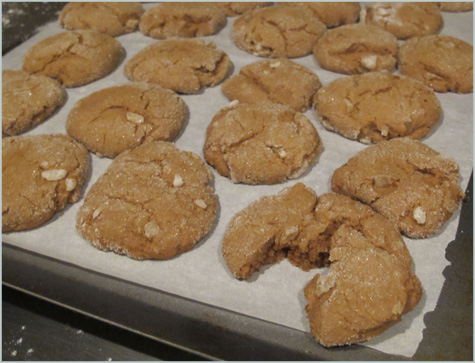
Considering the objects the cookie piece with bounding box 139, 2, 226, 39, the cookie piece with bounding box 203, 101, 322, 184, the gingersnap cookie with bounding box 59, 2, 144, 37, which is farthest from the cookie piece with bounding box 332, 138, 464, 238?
the gingersnap cookie with bounding box 59, 2, 144, 37

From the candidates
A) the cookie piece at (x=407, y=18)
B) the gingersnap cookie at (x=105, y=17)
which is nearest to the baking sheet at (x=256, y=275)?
the cookie piece at (x=407, y=18)

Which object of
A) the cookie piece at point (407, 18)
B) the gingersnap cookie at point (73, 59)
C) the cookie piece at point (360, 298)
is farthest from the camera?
the cookie piece at point (407, 18)

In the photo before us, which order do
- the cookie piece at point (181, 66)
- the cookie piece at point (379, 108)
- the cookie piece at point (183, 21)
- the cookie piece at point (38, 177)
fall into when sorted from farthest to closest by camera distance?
the cookie piece at point (183, 21) < the cookie piece at point (181, 66) < the cookie piece at point (379, 108) < the cookie piece at point (38, 177)

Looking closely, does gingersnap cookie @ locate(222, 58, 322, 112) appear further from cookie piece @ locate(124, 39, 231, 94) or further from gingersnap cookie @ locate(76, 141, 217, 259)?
gingersnap cookie @ locate(76, 141, 217, 259)

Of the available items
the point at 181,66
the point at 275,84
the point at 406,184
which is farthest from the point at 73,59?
the point at 406,184

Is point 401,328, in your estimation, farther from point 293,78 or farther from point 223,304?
point 293,78

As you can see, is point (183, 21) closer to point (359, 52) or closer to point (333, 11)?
point (333, 11)

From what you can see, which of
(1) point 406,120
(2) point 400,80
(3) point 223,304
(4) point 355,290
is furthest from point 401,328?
(2) point 400,80

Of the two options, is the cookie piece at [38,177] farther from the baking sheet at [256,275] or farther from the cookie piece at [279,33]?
the cookie piece at [279,33]
